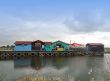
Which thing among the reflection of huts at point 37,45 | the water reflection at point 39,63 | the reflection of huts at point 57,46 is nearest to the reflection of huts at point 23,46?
the reflection of huts at point 37,45

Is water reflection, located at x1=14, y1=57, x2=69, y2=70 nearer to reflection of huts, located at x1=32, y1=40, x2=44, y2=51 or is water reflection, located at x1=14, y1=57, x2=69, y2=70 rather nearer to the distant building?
reflection of huts, located at x1=32, y1=40, x2=44, y2=51

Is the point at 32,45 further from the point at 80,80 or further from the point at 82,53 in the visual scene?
the point at 80,80

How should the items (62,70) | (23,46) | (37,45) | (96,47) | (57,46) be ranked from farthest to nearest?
(96,47)
(57,46)
(37,45)
(23,46)
(62,70)

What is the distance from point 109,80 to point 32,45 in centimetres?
5841

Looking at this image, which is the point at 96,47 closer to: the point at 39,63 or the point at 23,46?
the point at 23,46

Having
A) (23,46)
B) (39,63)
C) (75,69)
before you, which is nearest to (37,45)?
(23,46)

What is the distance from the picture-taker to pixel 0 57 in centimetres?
6662

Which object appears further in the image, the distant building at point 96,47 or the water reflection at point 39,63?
the distant building at point 96,47

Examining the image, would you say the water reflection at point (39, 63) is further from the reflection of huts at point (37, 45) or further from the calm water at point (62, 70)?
the reflection of huts at point (37, 45)

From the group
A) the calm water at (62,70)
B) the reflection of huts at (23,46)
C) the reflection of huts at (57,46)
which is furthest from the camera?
the reflection of huts at (57,46)

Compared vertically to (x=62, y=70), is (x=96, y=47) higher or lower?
higher

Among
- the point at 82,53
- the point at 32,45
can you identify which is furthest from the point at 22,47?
the point at 82,53

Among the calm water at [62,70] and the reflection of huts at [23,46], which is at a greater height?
the reflection of huts at [23,46]

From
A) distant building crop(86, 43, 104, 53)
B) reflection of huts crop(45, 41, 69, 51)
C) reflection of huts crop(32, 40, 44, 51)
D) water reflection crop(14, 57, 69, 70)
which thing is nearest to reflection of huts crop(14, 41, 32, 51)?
reflection of huts crop(32, 40, 44, 51)
